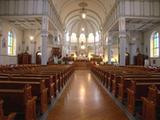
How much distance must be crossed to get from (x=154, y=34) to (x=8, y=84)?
2507 centimetres

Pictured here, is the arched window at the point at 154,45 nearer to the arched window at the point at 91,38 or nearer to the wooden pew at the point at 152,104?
the arched window at the point at 91,38

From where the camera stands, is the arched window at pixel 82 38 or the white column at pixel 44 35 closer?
the white column at pixel 44 35

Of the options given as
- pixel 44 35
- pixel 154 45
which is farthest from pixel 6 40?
pixel 154 45

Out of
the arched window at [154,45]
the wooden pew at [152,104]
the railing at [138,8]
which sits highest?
the railing at [138,8]

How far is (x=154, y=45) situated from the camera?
84.9 feet

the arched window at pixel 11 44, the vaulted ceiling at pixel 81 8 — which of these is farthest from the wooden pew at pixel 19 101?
the vaulted ceiling at pixel 81 8

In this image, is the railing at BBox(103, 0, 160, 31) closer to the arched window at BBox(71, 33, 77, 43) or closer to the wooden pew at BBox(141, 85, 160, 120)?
the wooden pew at BBox(141, 85, 160, 120)

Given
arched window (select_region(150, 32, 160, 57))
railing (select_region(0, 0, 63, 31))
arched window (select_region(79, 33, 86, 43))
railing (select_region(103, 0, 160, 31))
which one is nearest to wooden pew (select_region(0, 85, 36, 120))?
railing (select_region(0, 0, 63, 31))

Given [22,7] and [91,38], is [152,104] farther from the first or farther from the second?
[91,38]

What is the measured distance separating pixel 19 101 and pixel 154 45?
25.3 m

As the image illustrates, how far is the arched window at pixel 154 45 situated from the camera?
2495 cm

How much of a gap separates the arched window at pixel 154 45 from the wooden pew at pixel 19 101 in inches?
950

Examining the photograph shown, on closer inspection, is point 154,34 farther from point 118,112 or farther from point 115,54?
point 118,112

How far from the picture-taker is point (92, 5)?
32469 millimetres
